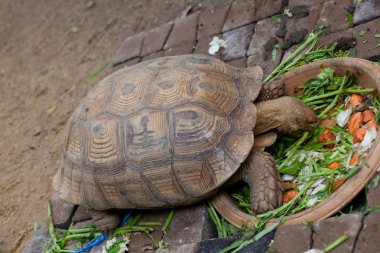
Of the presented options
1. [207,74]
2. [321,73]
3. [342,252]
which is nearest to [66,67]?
[207,74]

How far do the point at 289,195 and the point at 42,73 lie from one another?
4548 millimetres

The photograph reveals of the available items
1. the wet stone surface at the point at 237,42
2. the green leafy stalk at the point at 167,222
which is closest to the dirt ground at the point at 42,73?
the wet stone surface at the point at 237,42

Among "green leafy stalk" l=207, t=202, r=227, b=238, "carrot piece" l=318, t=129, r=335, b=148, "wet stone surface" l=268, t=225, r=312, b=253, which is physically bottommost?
"green leafy stalk" l=207, t=202, r=227, b=238

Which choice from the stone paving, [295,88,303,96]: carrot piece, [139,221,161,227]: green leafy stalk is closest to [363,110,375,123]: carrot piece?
the stone paving

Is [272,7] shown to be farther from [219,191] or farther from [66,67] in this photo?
[66,67]

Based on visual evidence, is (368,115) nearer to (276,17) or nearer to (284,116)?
(284,116)

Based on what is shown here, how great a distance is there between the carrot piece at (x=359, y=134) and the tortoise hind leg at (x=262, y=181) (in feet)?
2.00

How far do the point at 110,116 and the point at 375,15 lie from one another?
2.40 m

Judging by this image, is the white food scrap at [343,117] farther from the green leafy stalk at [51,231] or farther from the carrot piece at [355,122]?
the green leafy stalk at [51,231]

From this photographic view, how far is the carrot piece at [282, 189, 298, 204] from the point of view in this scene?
3410 mm

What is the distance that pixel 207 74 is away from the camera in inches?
144

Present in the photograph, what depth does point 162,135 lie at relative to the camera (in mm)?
3410

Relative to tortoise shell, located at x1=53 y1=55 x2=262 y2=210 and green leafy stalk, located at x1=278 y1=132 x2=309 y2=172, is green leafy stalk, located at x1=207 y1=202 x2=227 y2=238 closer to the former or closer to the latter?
tortoise shell, located at x1=53 y1=55 x2=262 y2=210

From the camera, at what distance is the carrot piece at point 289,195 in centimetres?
341
